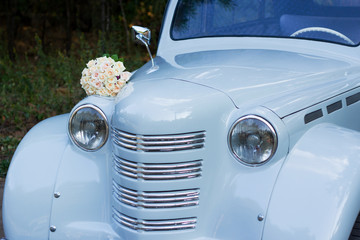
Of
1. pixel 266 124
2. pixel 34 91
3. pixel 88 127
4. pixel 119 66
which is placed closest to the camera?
pixel 266 124

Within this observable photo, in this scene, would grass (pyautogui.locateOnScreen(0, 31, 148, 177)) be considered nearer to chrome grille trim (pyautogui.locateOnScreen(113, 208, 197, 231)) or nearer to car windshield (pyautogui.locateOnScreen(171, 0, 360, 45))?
car windshield (pyautogui.locateOnScreen(171, 0, 360, 45))

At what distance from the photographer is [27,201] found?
8.14 feet

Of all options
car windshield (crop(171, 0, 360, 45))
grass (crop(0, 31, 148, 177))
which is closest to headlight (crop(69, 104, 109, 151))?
car windshield (crop(171, 0, 360, 45))

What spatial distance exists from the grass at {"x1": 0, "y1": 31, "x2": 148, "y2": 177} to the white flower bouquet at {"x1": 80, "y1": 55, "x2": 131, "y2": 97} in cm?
226

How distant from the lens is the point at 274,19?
315cm

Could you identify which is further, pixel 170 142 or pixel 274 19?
pixel 274 19

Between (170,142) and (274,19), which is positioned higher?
(274,19)

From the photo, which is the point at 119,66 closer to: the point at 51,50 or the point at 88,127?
the point at 88,127

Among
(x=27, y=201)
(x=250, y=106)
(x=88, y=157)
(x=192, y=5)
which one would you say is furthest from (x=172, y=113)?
(x=192, y=5)

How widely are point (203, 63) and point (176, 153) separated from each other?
728 mm

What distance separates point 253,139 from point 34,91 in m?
5.15

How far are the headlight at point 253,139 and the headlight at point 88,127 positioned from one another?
0.63 meters

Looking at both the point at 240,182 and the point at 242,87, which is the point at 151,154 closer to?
the point at 240,182

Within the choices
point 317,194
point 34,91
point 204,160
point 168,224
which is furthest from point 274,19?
point 34,91
